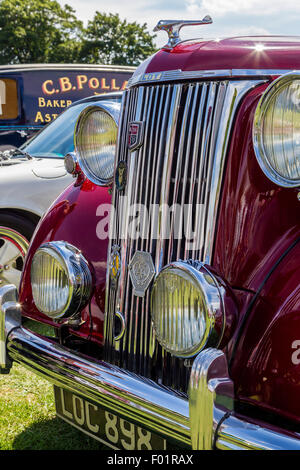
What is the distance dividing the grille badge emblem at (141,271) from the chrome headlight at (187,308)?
0.55 ft

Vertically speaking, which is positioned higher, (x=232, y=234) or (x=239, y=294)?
(x=232, y=234)

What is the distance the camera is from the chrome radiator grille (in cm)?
179

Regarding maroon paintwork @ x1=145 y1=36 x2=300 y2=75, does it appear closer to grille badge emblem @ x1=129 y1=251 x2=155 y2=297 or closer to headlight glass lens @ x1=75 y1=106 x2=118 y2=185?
headlight glass lens @ x1=75 y1=106 x2=118 y2=185

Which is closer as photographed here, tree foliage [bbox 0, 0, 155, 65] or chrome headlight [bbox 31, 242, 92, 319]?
chrome headlight [bbox 31, 242, 92, 319]

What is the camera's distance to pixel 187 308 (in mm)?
1648

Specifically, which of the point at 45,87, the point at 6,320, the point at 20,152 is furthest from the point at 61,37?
the point at 6,320

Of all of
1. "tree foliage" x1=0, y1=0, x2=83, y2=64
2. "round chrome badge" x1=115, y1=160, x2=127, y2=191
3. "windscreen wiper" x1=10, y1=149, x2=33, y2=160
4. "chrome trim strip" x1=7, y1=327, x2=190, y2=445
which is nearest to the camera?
"chrome trim strip" x1=7, y1=327, x2=190, y2=445

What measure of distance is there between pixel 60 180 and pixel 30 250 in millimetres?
1800

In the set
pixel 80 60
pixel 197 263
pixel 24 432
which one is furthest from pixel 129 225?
pixel 80 60

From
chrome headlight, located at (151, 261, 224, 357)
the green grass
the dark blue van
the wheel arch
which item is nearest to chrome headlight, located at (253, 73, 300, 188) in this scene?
chrome headlight, located at (151, 261, 224, 357)

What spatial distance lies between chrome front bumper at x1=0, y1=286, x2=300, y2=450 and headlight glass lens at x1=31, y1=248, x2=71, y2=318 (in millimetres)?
138

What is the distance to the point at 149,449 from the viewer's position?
177 cm

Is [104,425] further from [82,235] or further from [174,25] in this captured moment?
[174,25]

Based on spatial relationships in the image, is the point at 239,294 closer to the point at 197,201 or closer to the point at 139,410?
the point at 197,201
